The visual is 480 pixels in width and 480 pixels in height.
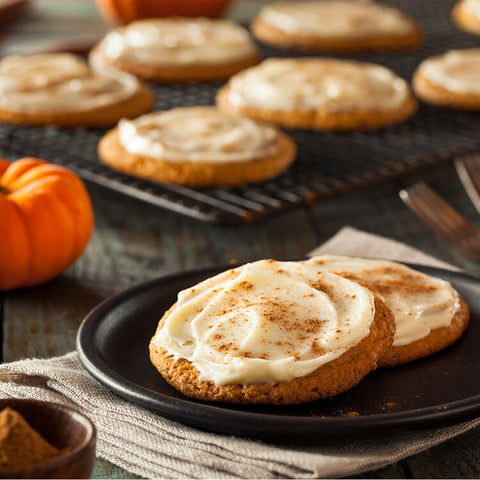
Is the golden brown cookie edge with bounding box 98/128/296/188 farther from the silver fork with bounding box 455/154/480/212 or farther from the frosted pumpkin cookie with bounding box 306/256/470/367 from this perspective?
the frosted pumpkin cookie with bounding box 306/256/470/367

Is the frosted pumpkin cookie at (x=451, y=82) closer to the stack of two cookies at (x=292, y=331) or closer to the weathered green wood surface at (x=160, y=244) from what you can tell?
the weathered green wood surface at (x=160, y=244)

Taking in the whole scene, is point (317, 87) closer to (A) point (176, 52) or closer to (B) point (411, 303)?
(A) point (176, 52)

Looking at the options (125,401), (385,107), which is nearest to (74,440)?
(125,401)

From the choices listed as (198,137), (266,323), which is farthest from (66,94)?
(266,323)

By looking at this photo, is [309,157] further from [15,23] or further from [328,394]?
[15,23]

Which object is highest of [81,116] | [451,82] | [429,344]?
[429,344]

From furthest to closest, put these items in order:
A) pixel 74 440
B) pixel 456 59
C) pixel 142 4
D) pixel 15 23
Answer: pixel 15 23 → pixel 142 4 → pixel 456 59 → pixel 74 440
